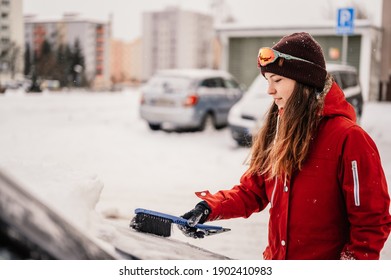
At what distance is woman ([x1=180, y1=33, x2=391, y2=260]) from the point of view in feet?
4.01

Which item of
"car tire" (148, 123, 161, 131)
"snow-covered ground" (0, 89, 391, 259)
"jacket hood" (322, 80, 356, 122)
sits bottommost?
"car tire" (148, 123, 161, 131)

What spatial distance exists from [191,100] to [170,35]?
2905 mm

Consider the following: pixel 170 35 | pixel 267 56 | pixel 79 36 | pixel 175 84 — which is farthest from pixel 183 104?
pixel 267 56

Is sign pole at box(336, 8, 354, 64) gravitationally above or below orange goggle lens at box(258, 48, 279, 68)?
above

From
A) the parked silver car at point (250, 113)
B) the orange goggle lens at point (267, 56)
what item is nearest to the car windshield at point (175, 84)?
the parked silver car at point (250, 113)

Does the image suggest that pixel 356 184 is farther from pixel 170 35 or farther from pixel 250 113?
pixel 250 113

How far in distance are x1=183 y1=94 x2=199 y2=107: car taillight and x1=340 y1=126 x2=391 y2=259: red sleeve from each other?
526cm

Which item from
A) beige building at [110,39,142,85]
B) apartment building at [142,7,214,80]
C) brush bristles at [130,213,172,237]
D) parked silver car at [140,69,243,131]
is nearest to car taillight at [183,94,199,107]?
parked silver car at [140,69,243,131]

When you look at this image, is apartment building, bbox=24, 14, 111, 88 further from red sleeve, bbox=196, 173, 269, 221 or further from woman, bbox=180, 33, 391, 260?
woman, bbox=180, 33, 391, 260

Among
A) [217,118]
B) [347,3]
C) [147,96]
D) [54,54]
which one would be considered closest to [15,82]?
[54,54]

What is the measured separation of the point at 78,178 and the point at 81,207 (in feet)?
0.33

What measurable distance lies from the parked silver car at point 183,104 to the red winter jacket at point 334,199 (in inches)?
191

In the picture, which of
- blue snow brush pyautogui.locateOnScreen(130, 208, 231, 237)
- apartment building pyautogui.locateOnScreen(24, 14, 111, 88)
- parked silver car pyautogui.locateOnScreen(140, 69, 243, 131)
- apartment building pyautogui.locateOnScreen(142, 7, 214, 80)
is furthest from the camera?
parked silver car pyautogui.locateOnScreen(140, 69, 243, 131)
